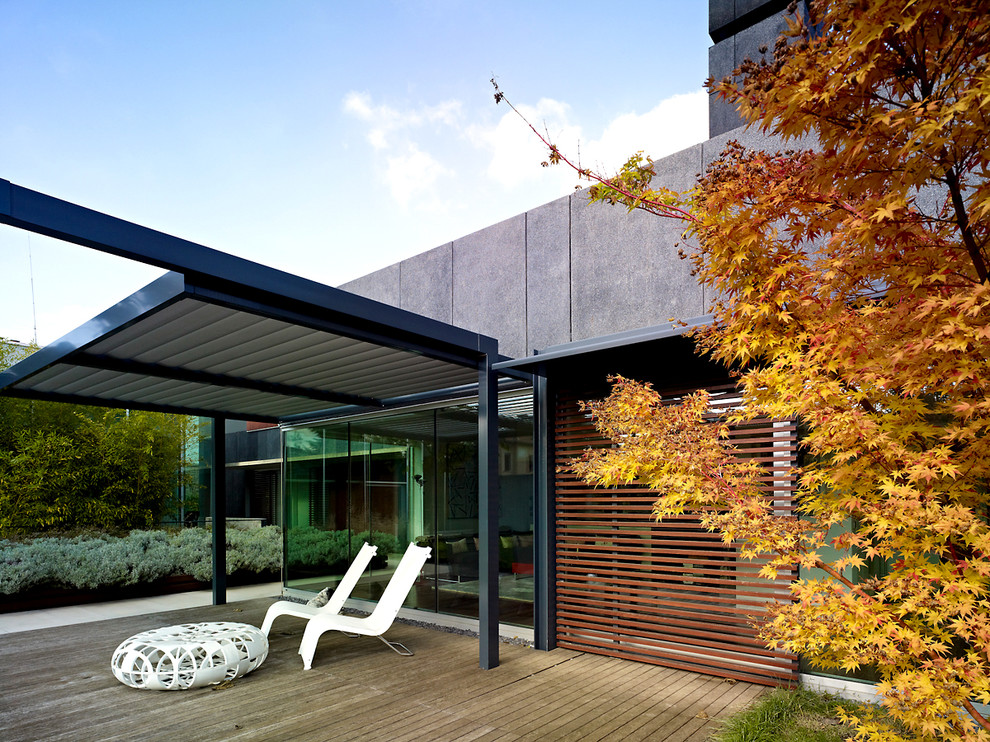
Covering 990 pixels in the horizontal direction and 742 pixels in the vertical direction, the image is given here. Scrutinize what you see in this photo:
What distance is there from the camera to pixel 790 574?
5609 mm

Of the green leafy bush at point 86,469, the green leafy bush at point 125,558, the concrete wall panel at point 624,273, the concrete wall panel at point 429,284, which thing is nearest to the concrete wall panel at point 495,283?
the concrete wall panel at point 429,284

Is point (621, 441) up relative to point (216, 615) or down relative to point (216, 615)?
up

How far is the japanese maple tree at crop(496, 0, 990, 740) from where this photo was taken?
90.0 inches

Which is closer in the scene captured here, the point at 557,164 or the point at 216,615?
the point at 557,164

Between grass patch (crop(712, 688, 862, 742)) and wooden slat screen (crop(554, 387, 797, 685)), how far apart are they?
411 millimetres

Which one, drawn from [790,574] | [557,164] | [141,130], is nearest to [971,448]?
[557,164]

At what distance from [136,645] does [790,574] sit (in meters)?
5.89

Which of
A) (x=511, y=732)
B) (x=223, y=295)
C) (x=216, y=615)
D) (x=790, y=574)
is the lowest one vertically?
(x=216, y=615)

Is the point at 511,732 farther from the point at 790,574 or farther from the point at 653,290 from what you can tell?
the point at 653,290

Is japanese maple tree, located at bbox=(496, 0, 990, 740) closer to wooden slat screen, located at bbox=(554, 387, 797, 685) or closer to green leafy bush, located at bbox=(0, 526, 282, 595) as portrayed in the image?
wooden slat screen, located at bbox=(554, 387, 797, 685)

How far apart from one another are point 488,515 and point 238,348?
116 inches

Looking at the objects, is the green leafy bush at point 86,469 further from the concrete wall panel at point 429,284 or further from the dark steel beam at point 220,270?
the dark steel beam at point 220,270

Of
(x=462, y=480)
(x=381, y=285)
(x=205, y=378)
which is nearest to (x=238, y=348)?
(x=205, y=378)

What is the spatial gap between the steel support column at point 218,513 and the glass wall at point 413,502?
46.9 inches
